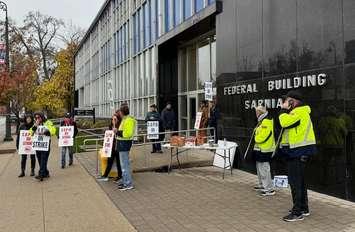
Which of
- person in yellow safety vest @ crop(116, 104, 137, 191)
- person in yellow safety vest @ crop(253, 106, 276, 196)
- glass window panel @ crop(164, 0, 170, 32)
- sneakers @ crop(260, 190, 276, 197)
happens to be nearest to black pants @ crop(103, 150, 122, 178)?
person in yellow safety vest @ crop(116, 104, 137, 191)

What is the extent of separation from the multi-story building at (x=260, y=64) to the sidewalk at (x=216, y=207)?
911 millimetres

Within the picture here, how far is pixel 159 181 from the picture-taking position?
1258 cm

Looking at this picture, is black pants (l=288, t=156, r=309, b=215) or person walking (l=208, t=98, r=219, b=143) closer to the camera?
black pants (l=288, t=156, r=309, b=215)

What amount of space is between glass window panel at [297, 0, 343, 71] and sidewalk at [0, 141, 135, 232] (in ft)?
14.8

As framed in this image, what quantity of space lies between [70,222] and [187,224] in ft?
5.95

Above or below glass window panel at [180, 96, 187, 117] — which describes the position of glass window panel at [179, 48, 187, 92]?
above

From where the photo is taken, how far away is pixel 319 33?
10.2 m

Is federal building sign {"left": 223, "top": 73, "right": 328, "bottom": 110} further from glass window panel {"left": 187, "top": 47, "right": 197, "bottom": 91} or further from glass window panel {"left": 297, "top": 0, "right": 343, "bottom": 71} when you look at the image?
glass window panel {"left": 187, "top": 47, "right": 197, "bottom": 91}

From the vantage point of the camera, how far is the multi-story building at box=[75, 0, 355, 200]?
9.62 m

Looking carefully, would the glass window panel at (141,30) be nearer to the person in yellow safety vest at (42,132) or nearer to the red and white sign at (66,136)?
the red and white sign at (66,136)

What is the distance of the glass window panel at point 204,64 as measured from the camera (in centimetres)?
1988

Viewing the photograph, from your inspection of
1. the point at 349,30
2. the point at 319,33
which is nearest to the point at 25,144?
the point at 319,33

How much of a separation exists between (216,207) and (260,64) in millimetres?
4515

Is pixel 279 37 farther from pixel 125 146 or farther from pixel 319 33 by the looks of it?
pixel 125 146
